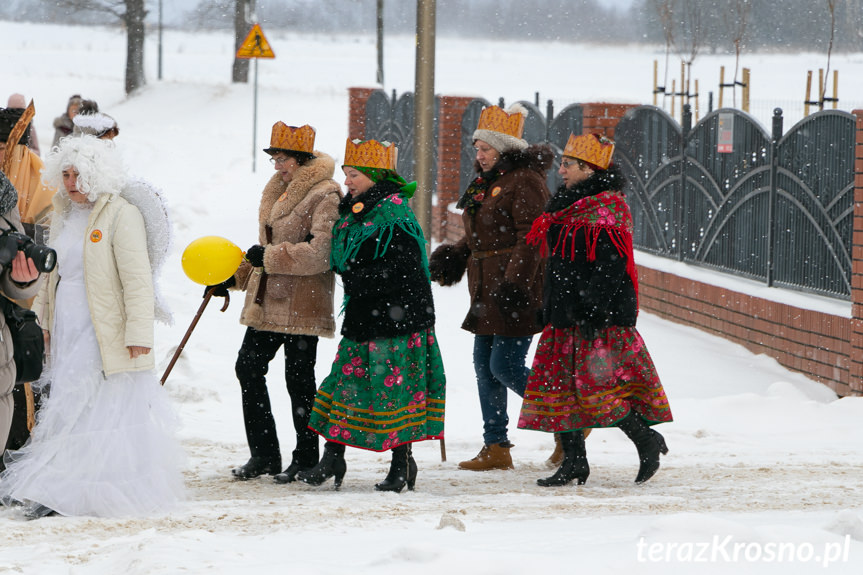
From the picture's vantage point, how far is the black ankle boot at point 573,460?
232 inches

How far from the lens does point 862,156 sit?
7938 millimetres

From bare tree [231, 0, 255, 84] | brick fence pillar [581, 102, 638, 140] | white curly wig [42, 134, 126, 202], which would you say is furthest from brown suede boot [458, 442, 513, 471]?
bare tree [231, 0, 255, 84]

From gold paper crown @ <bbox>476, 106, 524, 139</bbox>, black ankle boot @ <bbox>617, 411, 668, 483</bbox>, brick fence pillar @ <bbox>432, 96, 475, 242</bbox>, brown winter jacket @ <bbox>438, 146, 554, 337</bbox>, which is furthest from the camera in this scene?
brick fence pillar @ <bbox>432, 96, 475, 242</bbox>

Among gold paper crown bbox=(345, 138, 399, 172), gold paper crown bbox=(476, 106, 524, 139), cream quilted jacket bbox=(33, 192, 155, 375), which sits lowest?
cream quilted jacket bbox=(33, 192, 155, 375)

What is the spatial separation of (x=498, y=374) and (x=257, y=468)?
143cm

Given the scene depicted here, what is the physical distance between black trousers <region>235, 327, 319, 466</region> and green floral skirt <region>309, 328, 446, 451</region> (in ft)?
0.84

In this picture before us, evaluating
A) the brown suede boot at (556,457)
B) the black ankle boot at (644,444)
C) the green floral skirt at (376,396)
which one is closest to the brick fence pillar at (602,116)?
the brown suede boot at (556,457)

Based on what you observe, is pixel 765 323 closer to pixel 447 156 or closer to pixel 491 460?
pixel 491 460

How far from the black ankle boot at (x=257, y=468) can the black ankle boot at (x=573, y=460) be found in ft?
4.58

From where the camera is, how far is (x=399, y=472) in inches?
226

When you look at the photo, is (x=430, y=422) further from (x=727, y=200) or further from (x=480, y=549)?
(x=727, y=200)

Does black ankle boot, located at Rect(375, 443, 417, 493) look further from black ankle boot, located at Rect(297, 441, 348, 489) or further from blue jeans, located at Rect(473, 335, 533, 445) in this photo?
blue jeans, located at Rect(473, 335, 533, 445)

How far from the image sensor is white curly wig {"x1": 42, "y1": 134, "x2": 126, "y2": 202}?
5117mm

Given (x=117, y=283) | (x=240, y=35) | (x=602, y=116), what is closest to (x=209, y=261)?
(x=117, y=283)
